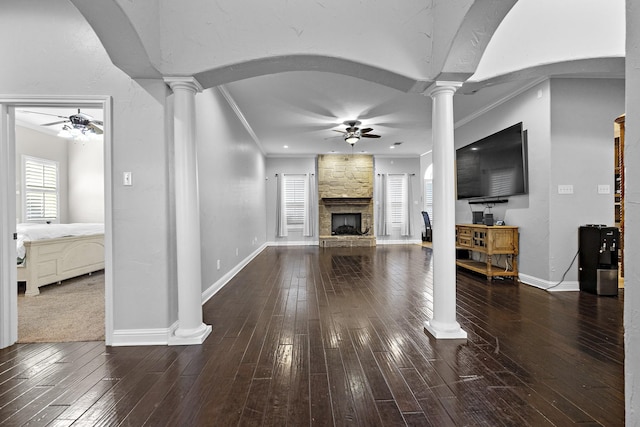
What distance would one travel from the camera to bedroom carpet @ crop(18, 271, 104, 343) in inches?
99.7

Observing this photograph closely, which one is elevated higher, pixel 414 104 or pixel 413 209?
pixel 414 104

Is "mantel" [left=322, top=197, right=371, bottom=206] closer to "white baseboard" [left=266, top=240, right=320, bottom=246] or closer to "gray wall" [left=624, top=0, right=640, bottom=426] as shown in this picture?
Result: "white baseboard" [left=266, top=240, right=320, bottom=246]

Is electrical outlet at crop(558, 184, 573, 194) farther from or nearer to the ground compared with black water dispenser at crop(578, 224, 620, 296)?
farther from the ground

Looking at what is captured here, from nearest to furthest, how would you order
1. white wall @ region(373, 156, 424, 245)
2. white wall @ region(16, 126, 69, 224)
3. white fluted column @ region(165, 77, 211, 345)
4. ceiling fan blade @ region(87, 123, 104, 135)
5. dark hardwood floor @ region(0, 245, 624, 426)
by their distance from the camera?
dark hardwood floor @ region(0, 245, 624, 426) < white fluted column @ region(165, 77, 211, 345) < ceiling fan blade @ region(87, 123, 104, 135) < white wall @ region(16, 126, 69, 224) < white wall @ region(373, 156, 424, 245)

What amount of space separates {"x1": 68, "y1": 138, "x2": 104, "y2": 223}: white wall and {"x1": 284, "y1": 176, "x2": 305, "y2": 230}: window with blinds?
480cm

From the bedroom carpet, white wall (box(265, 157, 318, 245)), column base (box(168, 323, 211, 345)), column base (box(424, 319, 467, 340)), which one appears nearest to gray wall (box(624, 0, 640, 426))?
column base (box(424, 319, 467, 340))

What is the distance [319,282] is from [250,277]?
116 cm

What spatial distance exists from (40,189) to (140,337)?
6.50 m

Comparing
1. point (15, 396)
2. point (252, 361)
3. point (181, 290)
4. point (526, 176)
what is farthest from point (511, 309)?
point (15, 396)

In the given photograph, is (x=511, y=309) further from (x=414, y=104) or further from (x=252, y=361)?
(x=414, y=104)

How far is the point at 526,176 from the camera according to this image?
4078 mm

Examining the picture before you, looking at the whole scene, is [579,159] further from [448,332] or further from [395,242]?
[395,242]

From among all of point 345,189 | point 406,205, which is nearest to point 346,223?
point 345,189

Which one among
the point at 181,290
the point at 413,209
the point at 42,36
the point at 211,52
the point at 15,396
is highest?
the point at 42,36
